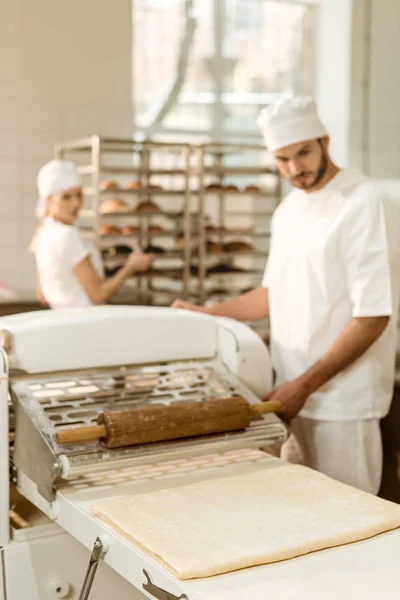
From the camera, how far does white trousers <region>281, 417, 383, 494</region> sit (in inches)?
74.4

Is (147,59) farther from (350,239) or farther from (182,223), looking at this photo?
(350,239)

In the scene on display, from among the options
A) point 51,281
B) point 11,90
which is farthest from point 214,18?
point 51,281

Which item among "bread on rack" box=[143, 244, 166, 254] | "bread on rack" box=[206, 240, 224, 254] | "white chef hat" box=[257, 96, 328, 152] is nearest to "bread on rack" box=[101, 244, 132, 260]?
"bread on rack" box=[143, 244, 166, 254]

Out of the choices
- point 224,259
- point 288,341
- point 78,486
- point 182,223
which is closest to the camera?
point 78,486

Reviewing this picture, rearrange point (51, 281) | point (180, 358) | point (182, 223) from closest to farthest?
1. point (180, 358)
2. point (51, 281)
3. point (182, 223)

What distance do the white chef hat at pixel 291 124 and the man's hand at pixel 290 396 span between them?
57 cm

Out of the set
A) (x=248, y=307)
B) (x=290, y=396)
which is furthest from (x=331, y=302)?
(x=248, y=307)

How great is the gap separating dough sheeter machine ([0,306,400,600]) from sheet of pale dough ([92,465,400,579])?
0.06ft

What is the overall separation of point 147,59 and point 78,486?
4348 millimetres

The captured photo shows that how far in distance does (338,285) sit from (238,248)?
254cm

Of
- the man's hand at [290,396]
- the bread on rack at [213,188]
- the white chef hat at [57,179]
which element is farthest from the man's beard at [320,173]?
the bread on rack at [213,188]

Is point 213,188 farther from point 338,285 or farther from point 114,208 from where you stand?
point 338,285

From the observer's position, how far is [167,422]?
4.43ft

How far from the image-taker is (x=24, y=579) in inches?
51.1
